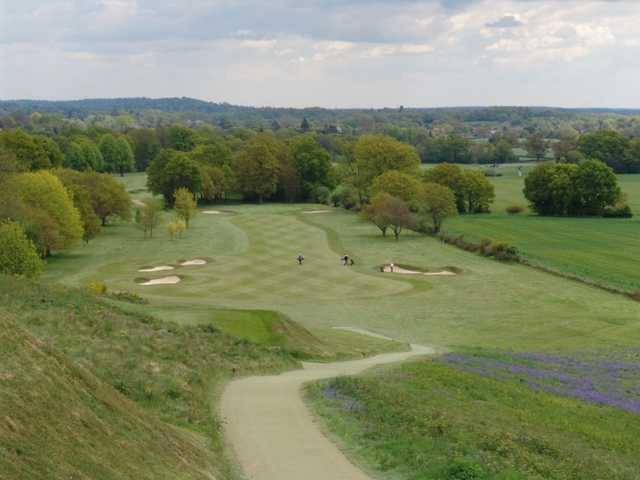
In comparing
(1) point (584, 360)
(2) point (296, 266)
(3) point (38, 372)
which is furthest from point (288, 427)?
(2) point (296, 266)

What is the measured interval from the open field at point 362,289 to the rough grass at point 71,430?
17490 mm

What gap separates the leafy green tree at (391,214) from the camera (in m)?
84.9

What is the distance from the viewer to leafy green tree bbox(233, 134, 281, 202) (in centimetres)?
12494

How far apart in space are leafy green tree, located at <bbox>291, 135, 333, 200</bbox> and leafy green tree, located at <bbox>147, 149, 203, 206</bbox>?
20.6 metres

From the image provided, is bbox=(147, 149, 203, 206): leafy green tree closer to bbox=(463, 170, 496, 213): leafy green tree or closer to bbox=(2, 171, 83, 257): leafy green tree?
bbox=(2, 171, 83, 257): leafy green tree

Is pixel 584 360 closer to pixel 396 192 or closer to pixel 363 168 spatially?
pixel 396 192

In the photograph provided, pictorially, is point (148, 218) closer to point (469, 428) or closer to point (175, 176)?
Result: point (175, 176)

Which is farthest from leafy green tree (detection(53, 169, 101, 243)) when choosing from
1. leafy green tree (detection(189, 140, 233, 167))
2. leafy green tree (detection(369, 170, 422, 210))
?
leafy green tree (detection(189, 140, 233, 167))

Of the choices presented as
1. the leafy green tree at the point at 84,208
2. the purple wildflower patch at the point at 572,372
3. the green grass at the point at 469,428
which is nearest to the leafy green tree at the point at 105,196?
the leafy green tree at the point at 84,208

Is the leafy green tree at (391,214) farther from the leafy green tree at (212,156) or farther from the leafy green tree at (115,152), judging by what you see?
the leafy green tree at (115,152)

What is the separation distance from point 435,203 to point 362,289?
111 ft

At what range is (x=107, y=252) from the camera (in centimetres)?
7400

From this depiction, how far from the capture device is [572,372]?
1208 inches

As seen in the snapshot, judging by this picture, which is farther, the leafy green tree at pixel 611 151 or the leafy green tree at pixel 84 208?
the leafy green tree at pixel 611 151
